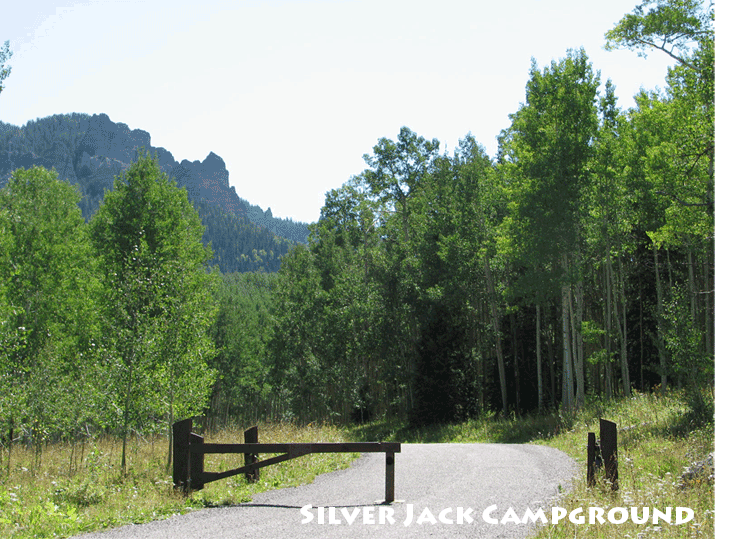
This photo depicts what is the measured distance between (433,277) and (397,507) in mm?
21777

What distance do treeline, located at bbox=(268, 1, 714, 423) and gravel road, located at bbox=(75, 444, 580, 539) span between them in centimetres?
635

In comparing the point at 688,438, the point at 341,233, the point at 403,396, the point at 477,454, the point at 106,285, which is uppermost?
the point at 341,233

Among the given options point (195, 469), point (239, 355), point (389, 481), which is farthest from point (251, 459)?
point (239, 355)

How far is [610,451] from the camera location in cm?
809

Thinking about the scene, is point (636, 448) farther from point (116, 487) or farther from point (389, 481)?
point (116, 487)

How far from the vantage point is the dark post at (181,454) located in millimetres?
9531

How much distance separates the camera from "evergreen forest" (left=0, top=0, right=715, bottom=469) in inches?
595

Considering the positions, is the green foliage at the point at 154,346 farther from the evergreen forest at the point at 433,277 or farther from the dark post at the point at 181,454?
the dark post at the point at 181,454

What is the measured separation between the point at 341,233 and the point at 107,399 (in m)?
28.9

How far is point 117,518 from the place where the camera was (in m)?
8.16

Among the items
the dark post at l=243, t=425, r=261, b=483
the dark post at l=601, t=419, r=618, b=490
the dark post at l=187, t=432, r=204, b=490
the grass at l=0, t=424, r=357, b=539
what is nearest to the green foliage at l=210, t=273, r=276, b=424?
the grass at l=0, t=424, r=357, b=539
